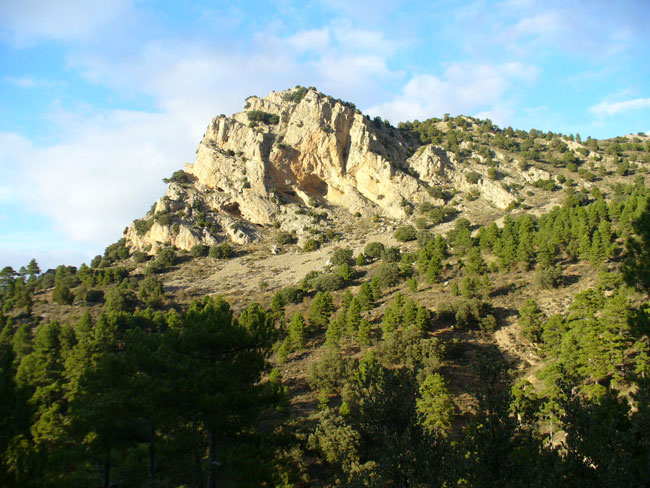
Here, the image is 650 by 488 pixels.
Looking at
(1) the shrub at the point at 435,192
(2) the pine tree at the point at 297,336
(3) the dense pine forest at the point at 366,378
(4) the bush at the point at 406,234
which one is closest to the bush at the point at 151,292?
(3) the dense pine forest at the point at 366,378

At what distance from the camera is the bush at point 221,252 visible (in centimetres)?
6034

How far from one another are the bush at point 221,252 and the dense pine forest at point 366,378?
11343 millimetres

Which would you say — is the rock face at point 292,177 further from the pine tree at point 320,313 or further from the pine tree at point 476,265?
the pine tree at point 320,313

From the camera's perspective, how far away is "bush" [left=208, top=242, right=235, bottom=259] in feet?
198

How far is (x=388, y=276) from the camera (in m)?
42.1

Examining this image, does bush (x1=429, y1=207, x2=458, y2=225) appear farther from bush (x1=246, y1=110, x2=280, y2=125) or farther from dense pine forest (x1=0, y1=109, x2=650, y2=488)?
bush (x1=246, y1=110, x2=280, y2=125)

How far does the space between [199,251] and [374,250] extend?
93.9ft

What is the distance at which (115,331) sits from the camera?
34.2 meters

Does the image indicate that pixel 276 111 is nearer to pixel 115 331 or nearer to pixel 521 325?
pixel 115 331

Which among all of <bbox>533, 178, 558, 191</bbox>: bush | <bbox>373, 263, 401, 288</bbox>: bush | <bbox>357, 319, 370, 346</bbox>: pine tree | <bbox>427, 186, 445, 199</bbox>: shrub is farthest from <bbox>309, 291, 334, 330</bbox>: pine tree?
<bbox>533, 178, 558, 191</bbox>: bush

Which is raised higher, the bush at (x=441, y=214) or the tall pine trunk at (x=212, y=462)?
the bush at (x=441, y=214)

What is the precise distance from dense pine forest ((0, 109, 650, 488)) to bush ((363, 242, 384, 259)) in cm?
215

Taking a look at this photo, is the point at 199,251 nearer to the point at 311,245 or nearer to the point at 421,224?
the point at 311,245

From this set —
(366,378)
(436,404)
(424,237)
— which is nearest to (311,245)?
(424,237)
